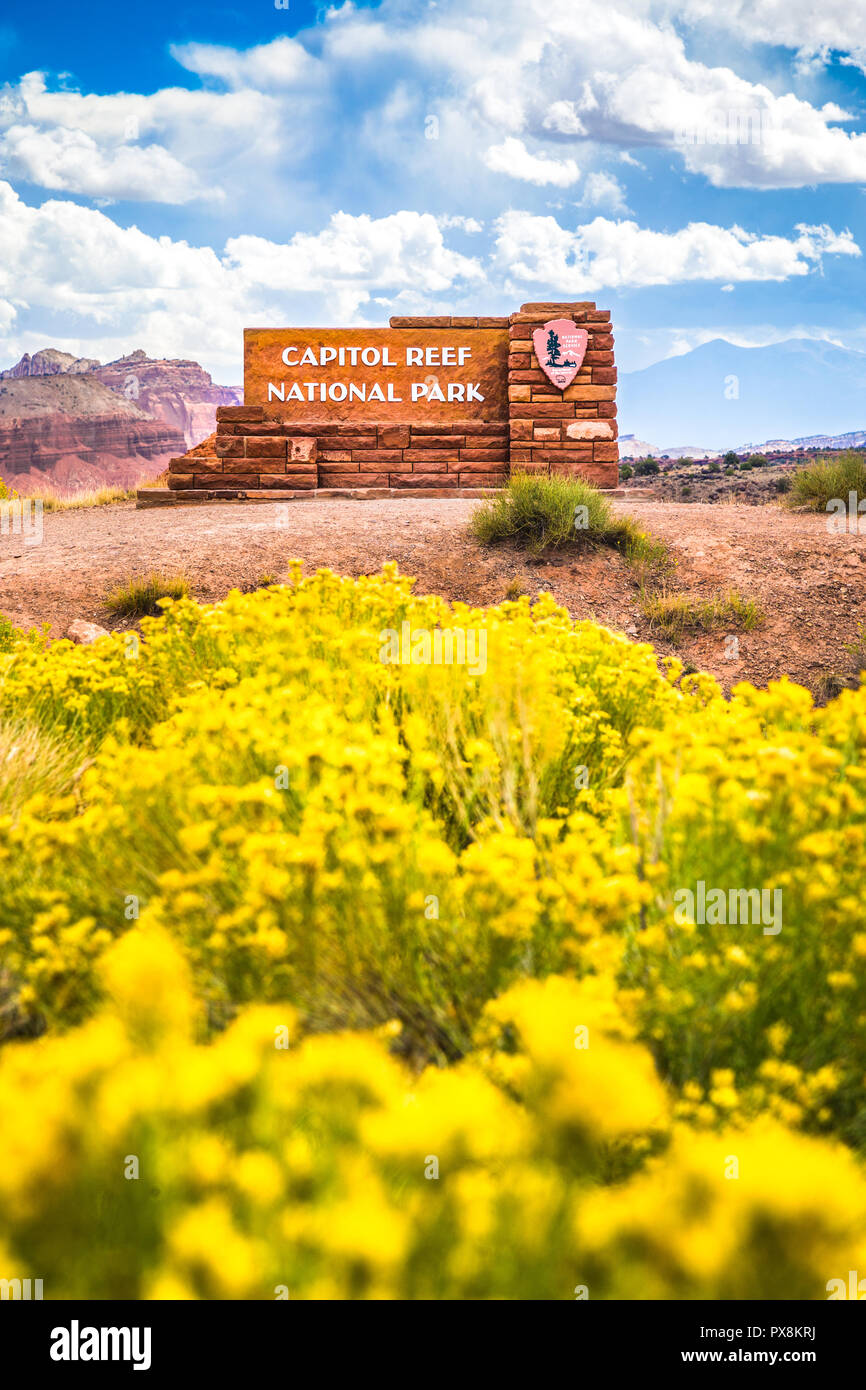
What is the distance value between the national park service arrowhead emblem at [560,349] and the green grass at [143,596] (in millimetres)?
7250

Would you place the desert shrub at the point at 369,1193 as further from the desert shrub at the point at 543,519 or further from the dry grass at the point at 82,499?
the dry grass at the point at 82,499

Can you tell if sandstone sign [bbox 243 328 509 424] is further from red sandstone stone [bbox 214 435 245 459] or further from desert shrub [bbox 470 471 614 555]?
desert shrub [bbox 470 471 614 555]

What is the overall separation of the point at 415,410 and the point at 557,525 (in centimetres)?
589

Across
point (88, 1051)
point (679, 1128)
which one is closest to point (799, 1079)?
point (679, 1128)

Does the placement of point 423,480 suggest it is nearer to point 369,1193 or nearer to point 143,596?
point 143,596

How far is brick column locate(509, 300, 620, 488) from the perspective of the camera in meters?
12.1

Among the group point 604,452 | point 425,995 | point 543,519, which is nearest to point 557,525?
point 543,519

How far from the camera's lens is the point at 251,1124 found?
91 centimetres

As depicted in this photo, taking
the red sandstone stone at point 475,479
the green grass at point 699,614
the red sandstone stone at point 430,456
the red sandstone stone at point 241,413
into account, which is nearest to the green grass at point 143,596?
the green grass at point 699,614

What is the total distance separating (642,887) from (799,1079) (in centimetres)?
39

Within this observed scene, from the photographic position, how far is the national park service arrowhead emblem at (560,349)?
39.7 ft

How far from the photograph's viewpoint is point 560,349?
12.1m

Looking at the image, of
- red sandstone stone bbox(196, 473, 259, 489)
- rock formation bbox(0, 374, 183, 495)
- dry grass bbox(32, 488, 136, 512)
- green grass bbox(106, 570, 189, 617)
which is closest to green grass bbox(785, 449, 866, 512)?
red sandstone stone bbox(196, 473, 259, 489)
